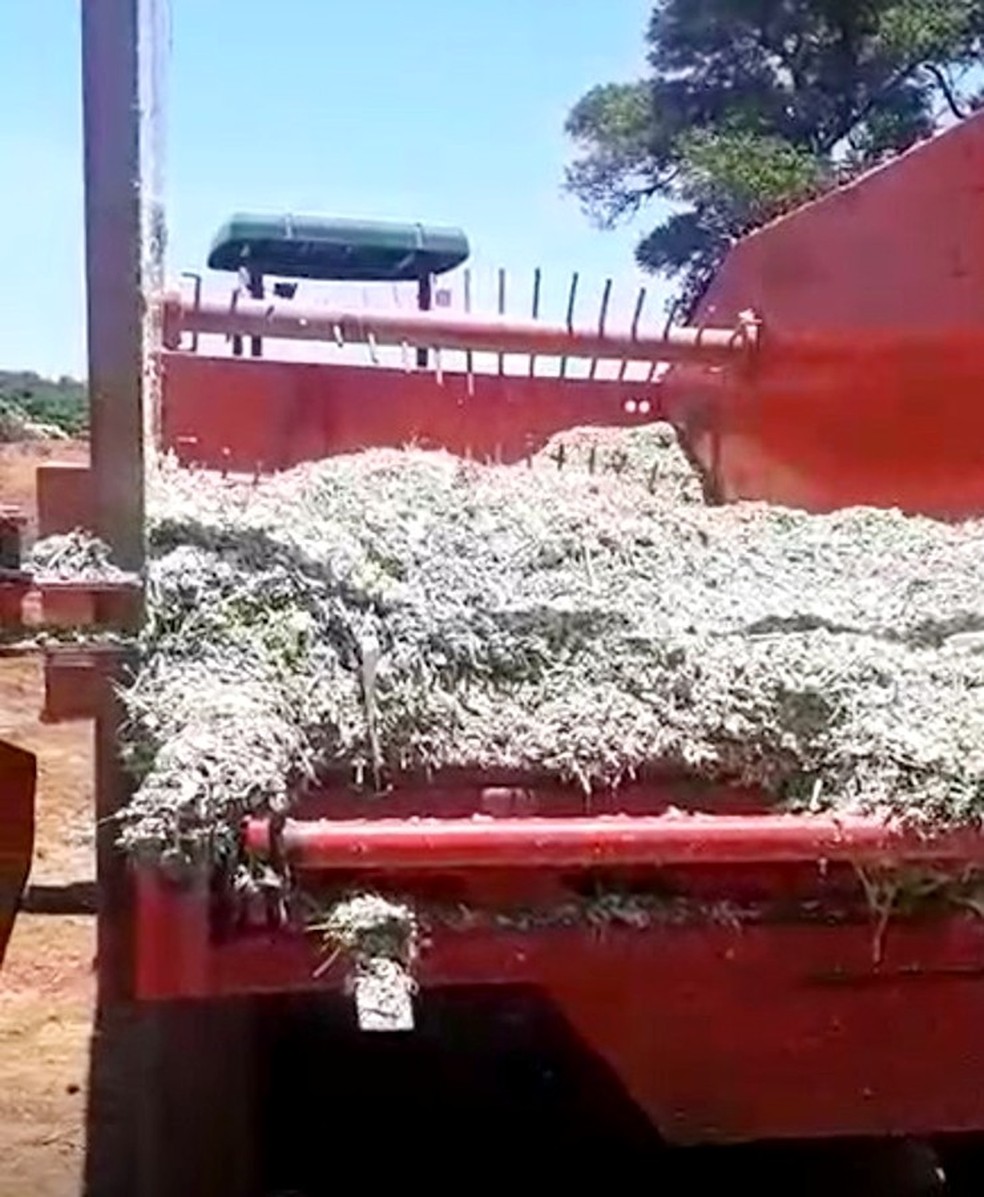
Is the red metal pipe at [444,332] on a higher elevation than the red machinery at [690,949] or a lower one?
higher

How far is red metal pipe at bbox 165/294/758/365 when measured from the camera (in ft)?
12.2

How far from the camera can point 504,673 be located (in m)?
1.85

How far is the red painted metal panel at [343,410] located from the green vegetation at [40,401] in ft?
1.70

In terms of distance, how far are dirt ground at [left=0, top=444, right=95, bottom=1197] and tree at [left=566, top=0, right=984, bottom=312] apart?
464 inches

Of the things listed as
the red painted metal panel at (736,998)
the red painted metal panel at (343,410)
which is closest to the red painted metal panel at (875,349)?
the red painted metal panel at (343,410)

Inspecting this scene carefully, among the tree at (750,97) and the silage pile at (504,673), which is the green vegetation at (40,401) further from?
the tree at (750,97)

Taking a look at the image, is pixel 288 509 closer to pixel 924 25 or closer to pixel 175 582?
pixel 175 582

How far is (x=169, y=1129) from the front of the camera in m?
1.97

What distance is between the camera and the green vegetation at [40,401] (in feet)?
8.18

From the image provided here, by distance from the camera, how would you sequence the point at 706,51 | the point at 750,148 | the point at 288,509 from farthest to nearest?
the point at 706,51 → the point at 750,148 → the point at 288,509

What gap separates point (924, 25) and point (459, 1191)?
17358 millimetres

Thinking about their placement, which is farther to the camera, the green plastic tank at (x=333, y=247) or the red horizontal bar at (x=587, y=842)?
the green plastic tank at (x=333, y=247)

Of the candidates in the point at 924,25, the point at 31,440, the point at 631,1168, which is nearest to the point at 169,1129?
the point at 631,1168

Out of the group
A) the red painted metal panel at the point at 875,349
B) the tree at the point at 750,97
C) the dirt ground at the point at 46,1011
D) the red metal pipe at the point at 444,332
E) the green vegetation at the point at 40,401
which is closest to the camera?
the green vegetation at the point at 40,401
